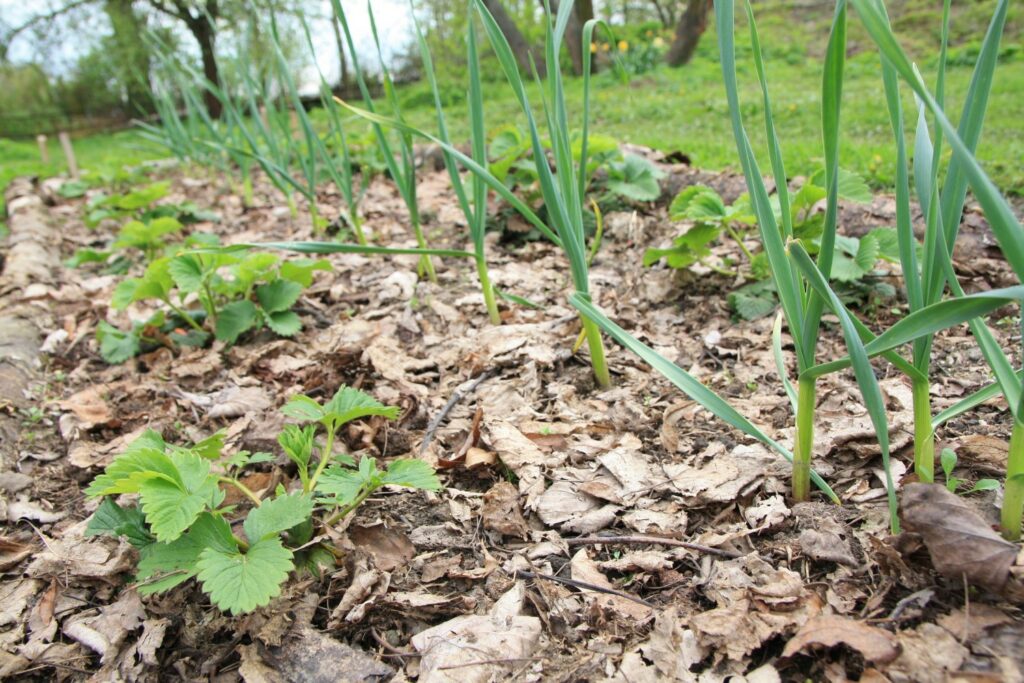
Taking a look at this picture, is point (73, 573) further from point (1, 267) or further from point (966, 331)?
point (1, 267)

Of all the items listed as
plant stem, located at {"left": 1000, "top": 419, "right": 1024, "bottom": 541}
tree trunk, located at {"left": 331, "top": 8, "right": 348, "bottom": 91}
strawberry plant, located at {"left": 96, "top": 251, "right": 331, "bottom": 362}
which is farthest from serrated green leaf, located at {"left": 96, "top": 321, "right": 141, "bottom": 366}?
tree trunk, located at {"left": 331, "top": 8, "right": 348, "bottom": 91}

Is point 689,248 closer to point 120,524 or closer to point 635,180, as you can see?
point 635,180

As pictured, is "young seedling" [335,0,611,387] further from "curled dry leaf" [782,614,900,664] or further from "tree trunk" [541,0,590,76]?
"tree trunk" [541,0,590,76]

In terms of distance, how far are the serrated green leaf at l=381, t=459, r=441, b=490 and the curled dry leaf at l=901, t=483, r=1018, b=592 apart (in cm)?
67

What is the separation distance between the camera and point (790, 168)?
9.47 feet

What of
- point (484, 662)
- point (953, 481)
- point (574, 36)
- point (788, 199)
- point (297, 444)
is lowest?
point (484, 662)

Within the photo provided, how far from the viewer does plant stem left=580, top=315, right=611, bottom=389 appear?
1466mm

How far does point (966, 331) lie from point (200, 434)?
1853 millimetres

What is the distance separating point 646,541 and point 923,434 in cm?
43

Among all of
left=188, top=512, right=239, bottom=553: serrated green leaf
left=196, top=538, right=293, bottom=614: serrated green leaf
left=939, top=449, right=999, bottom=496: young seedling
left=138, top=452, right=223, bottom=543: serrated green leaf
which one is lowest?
left=939, top=449, right=999, bottom=496: young seedling

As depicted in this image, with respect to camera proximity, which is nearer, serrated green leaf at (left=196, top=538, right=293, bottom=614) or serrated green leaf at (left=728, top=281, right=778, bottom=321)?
serrated green leaf at (left=196, top=538, right=293, bottom=614)

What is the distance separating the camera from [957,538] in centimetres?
81

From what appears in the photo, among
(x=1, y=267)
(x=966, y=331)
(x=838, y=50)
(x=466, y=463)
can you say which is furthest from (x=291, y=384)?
(x=1, y=267)

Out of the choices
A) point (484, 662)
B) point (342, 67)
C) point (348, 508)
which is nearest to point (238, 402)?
point (348, 508)
